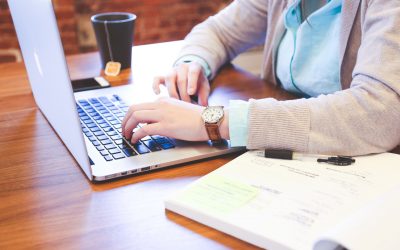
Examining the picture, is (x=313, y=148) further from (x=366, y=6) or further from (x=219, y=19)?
(x=219, y=19)

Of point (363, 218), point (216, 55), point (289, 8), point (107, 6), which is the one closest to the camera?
point (363, 218)

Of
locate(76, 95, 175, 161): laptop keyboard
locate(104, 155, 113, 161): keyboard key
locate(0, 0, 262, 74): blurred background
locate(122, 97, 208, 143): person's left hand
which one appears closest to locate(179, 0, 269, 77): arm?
locate(76, 95, 175, 161): laptop keyboard

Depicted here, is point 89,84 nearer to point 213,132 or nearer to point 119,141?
point 119,141

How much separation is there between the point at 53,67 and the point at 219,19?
2.23 feet

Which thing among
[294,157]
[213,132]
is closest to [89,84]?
[213,132]

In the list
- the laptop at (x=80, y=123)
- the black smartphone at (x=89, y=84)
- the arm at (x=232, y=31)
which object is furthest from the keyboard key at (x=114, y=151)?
the arm at (x=232, y=31)

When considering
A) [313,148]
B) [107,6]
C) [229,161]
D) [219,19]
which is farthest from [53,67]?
[107,6]

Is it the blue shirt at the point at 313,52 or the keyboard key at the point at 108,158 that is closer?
the keyboard key at the point at 108,158

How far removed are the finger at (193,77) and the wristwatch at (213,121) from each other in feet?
0.68

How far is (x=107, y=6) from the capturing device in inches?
106

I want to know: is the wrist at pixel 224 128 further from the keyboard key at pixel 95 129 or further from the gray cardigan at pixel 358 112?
the keyboard key at pixel 95 129

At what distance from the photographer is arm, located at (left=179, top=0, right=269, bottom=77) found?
1318 mm

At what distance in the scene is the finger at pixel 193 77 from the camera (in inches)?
43.0

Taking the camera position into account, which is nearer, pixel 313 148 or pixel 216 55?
pixel 313 148
